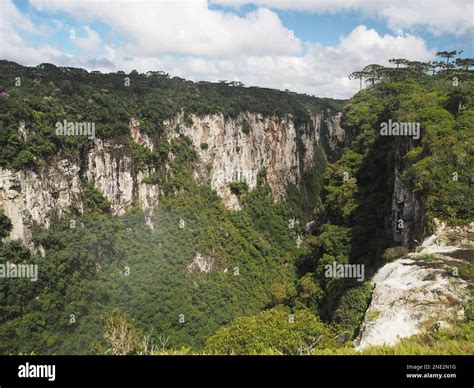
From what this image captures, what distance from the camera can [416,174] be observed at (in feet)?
66.5

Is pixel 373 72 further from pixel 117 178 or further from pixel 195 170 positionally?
pixel 117 178

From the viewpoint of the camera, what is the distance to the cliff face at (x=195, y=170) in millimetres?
33906

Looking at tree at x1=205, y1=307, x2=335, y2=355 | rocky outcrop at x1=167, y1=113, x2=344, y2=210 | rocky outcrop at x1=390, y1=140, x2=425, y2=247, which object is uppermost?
rocky outcrop at x1=167, y1=113, x2=344, y2=210

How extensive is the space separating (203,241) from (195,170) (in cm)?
1286

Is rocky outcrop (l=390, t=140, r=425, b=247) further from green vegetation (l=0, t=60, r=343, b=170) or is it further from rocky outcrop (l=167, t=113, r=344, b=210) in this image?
rocky outcrop (l=167, t=113, r=344, b=210)

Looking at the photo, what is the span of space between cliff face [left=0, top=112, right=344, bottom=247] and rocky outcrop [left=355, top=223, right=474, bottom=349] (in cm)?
3057

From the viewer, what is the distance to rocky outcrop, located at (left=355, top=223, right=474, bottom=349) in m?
11.1

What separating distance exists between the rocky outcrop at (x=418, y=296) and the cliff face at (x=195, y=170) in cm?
3057

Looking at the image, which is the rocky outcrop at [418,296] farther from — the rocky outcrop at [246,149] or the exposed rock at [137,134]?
the rocky outcrop at [246,149]

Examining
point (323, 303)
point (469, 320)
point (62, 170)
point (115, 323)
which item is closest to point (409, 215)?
point (323, 303)

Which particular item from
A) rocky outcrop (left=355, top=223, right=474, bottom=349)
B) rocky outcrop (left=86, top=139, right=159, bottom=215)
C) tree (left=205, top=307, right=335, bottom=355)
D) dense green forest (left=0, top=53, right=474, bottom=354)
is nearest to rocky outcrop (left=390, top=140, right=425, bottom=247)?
dense green forest (left=0, top=53, right=474, bottom=354)

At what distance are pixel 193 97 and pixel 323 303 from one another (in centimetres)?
4226

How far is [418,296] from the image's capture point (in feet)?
39.6
